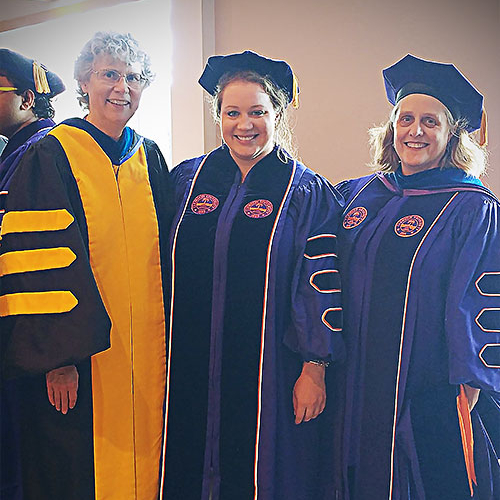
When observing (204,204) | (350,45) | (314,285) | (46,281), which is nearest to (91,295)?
(46,281)

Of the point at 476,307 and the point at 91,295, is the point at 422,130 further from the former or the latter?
the point at 91,295

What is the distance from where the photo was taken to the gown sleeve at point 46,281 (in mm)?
2018

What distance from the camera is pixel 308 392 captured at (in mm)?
2104

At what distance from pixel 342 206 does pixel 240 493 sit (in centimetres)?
102

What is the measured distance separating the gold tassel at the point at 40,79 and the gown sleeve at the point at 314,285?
1077 mm

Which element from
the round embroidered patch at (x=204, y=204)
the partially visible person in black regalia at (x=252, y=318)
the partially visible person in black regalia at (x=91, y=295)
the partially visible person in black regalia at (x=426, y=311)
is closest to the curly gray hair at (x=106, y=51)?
the partially visible person in black regalia at (x=91, y=295)

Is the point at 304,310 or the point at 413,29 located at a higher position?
the point at 413,29

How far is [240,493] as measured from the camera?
213 cm

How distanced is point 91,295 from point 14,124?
0.86 metres

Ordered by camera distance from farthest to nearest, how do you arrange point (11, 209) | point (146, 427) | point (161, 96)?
point (161, 96) → point (146, 427) → point (11, 209)

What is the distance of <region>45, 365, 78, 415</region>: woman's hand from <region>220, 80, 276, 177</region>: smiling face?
89 cm

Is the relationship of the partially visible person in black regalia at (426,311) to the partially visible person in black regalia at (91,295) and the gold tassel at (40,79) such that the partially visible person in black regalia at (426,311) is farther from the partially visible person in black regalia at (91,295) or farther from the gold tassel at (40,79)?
the gold tassel at (40,79)

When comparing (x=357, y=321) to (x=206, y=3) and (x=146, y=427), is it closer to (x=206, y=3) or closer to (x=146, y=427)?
(x=146, y=427)

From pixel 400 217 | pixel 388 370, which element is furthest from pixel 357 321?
pixel 400 217
